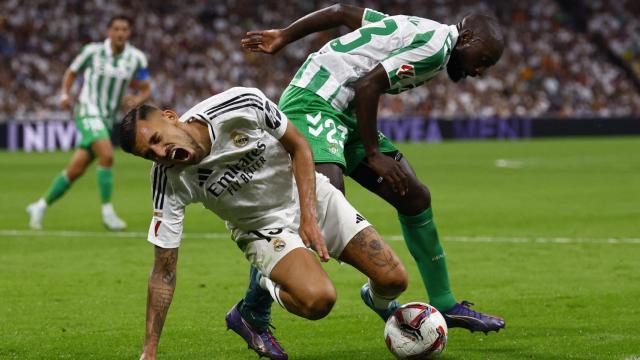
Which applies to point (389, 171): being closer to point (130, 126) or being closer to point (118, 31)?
point (130, 126)

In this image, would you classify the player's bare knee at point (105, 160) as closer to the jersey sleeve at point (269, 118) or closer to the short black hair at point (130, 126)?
the jersey sleeve at point (269, 118)

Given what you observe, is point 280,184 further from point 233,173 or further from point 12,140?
point 12,140

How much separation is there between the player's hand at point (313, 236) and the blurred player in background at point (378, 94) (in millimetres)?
920

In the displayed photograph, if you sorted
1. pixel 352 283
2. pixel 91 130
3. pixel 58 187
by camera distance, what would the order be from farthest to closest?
pixel 91 130, pixel 58 187, pixel 352 283

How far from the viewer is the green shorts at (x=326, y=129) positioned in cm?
646

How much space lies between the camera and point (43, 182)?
20156mm

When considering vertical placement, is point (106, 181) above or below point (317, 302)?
below

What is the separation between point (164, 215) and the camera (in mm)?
5496

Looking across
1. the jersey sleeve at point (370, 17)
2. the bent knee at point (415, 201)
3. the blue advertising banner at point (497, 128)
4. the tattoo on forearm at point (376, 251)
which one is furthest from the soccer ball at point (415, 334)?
the blue advertising banner at point (497, 128)

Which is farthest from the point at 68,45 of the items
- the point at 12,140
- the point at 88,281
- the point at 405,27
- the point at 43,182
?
the point at 405,27

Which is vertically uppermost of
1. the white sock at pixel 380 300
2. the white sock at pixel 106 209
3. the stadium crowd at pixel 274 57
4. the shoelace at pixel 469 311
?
the white sock at pixel 380 300

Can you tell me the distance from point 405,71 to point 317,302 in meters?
1.63

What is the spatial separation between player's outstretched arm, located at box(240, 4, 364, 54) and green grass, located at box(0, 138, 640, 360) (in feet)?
5.63

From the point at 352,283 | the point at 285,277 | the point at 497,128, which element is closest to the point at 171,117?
the point at 285,277
